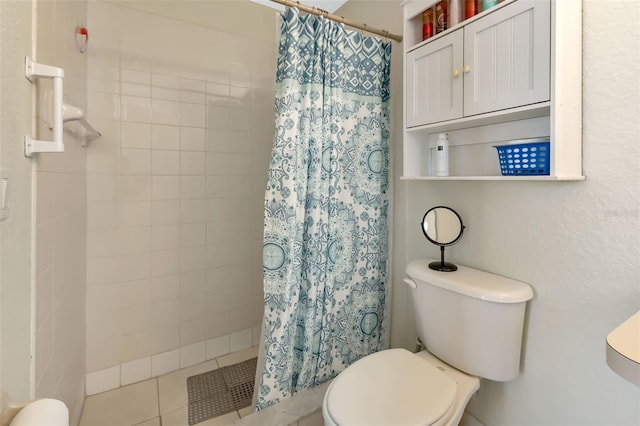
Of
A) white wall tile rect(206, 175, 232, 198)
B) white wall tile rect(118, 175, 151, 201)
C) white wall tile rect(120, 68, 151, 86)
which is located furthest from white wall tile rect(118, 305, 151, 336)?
white wall tile rect(120, 68, 151, 86)

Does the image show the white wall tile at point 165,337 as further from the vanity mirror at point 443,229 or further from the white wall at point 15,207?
the vanity mirror at point 443,229

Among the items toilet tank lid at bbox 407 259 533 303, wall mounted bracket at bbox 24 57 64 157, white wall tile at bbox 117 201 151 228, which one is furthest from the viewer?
white wall tile at bbox 117 201 151 228

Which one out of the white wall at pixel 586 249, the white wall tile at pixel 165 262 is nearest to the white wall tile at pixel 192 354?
the white wall tile at pixel 165 262

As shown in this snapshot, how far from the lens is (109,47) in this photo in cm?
177

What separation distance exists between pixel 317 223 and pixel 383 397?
28.5 inches

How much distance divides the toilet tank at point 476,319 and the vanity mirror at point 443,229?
2.8 inches

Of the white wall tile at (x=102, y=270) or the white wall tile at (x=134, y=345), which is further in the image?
the white wall tile at (x=134, y=345)

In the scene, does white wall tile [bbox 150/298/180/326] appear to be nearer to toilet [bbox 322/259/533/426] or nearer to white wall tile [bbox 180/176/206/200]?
white wall tile [bbox 180/176/206/200]

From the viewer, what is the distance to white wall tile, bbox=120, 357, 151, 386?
1858 millimetres

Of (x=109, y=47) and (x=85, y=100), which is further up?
→ (x=109, y=47)

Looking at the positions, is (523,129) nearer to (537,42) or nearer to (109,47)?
(537,42)

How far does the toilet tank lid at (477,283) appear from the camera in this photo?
1.12 metres

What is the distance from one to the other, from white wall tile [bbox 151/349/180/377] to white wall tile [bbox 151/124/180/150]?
133 cm

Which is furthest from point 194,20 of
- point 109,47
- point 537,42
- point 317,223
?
point 537,42
